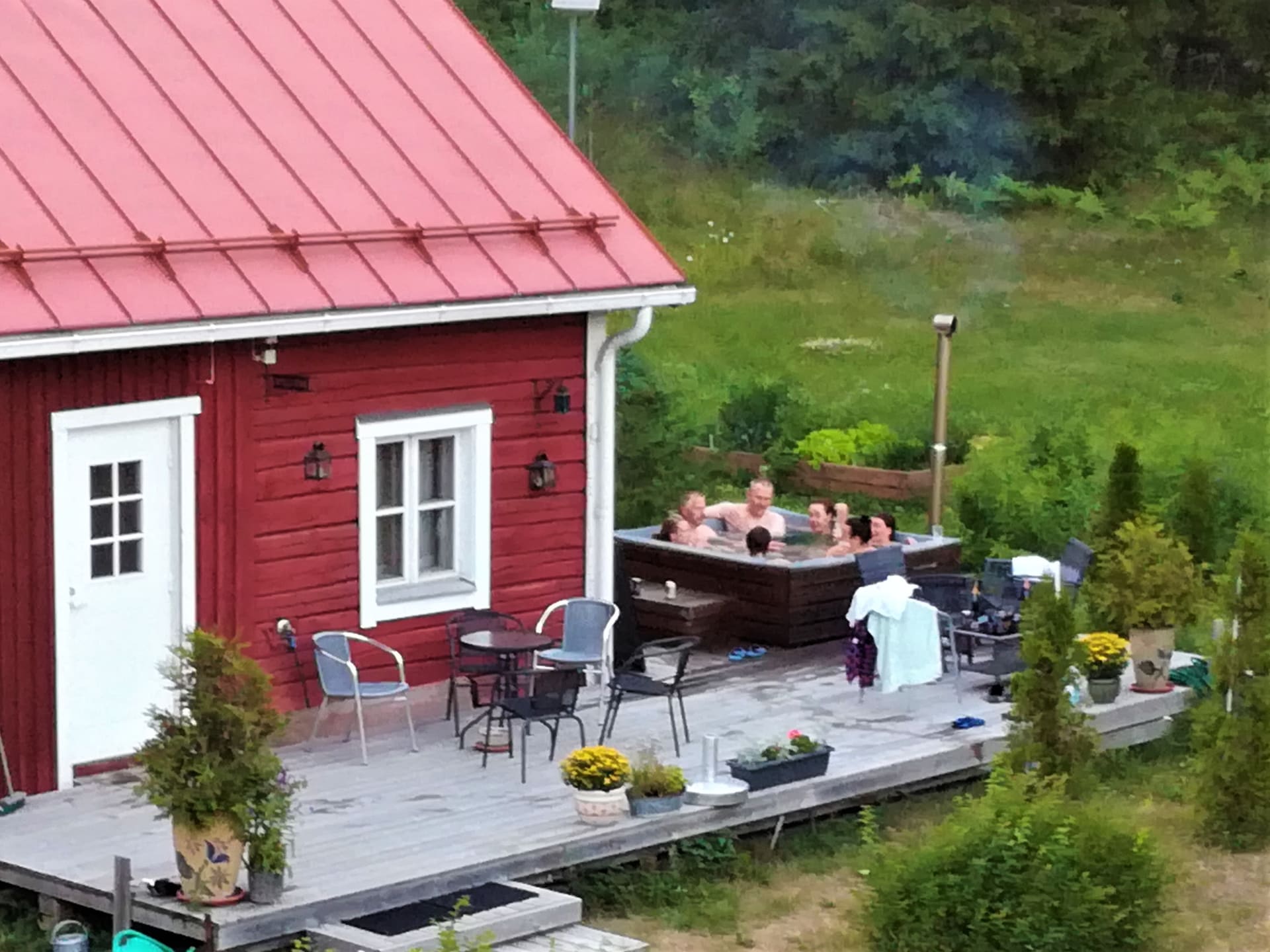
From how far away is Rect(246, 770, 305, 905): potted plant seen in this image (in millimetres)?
10172

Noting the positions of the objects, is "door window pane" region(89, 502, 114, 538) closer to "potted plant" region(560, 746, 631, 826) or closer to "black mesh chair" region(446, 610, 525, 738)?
"black mesh chair" region(446, 610, 525, 738)

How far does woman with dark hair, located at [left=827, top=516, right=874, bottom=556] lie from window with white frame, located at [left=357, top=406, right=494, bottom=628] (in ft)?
10.8

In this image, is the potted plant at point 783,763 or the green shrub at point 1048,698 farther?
the green shrub at point 1048,698

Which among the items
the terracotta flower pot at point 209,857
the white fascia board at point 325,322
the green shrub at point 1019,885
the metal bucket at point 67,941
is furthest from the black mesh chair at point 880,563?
the metal bucket at point 67,941

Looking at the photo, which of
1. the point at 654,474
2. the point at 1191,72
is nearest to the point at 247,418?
the point at 654,474

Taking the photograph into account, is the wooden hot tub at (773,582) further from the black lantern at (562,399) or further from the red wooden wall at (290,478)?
the black lantern at (562,399)

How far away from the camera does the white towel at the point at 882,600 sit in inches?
559

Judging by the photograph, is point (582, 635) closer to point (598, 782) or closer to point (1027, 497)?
point (598, 782)

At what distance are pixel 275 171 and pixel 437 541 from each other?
2.36 m

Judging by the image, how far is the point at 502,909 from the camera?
420 inches

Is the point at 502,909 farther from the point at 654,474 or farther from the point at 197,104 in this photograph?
the point at 654,474

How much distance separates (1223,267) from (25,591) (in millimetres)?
24937

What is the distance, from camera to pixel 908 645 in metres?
14.4

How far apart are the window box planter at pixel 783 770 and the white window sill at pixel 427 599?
7.04 ft
